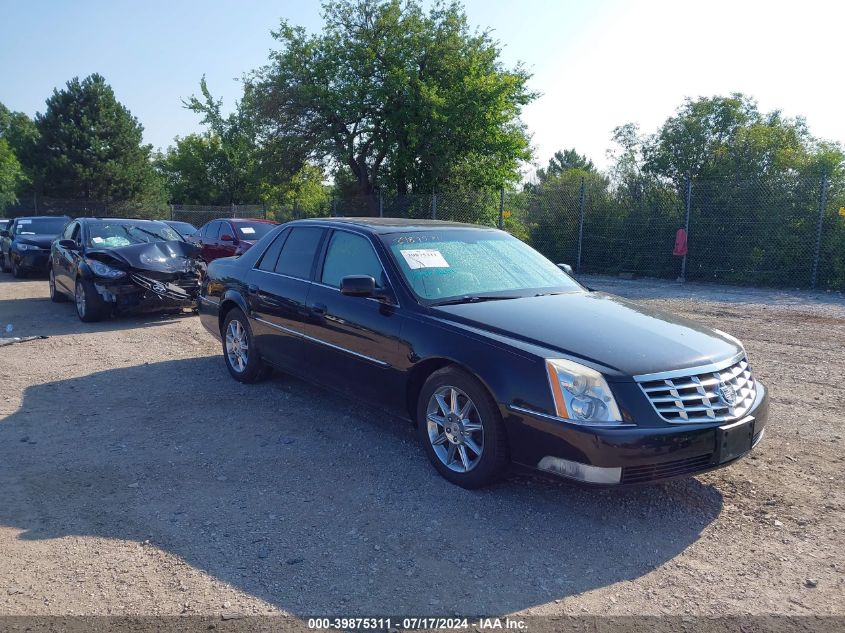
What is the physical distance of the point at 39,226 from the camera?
17406 millimetres

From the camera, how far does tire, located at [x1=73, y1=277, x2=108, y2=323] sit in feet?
31.6

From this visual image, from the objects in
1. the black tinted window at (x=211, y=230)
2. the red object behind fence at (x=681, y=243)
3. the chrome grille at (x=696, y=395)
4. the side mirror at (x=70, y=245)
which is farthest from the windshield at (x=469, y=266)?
the red object behind fence at (x=681, y=243)

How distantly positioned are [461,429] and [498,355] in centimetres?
55

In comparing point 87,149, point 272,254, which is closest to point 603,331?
point 272,254

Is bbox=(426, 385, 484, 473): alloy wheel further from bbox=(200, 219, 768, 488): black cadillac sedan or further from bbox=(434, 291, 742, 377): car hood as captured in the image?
bbox=(434, 291, 742, 377): car hood

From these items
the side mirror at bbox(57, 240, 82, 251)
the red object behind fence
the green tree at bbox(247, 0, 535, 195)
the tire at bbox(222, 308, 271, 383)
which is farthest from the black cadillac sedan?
the green tree at bbox(247, 0, 535, 195)

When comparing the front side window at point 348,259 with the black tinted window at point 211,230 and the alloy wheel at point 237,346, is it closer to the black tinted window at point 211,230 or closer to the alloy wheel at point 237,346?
the alloy wheel at point 237,346

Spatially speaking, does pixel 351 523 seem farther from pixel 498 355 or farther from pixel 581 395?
pixel 581 395

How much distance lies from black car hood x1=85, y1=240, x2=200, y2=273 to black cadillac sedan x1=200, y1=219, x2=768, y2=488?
446 cm

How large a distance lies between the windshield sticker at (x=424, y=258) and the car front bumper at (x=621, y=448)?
1.51 meters

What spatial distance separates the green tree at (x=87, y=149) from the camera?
122ft

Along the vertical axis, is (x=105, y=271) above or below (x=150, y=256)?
below

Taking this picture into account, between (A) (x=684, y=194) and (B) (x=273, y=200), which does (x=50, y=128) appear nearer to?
(B) (x=273, y=200)

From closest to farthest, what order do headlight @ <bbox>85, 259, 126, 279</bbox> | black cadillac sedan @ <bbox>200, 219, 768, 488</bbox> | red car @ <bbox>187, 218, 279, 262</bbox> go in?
black cadillac sedan @ <bbox>200, 219, 768, 488</bbox> → headlight @ <bbox>85, 259, 126, 279</bbox> → red car @ <bbox>187, 218, 279, 262</bbox>
